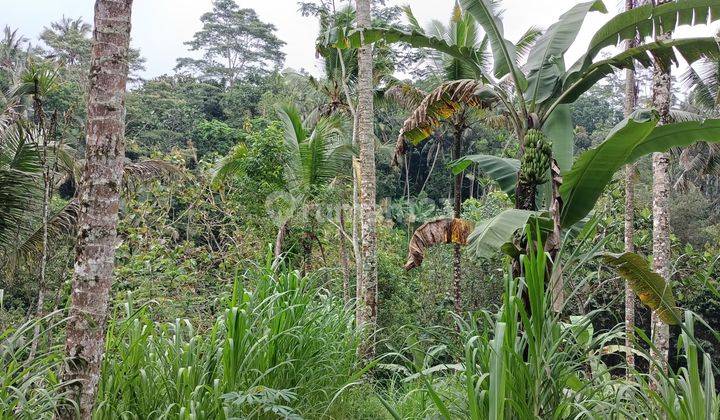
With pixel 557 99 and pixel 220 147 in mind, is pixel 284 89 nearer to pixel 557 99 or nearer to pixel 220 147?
pixel 220 147

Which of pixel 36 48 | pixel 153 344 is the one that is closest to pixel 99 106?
pixel 153 344

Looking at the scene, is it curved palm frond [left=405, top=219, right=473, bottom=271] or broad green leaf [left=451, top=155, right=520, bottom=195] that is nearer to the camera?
broad green leaf [left=451, top=155, right=520, bottom=195]

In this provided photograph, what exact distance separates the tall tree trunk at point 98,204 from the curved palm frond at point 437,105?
3.88 m

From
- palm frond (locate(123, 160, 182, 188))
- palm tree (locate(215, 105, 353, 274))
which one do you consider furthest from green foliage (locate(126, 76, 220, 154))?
palm frond (locate(123, 160, 182, 188))

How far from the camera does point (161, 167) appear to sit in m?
8.53

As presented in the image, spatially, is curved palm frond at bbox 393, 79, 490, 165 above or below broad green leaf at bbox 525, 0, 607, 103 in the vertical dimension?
below

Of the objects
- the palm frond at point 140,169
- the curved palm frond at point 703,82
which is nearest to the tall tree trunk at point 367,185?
the palm frond at point 140,169

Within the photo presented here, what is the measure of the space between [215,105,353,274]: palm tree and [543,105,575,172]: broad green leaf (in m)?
6.33

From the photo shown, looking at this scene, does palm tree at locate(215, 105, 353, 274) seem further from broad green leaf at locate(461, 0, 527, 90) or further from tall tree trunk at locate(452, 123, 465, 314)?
broad green leaf at locate(461, 0, 527, 90)

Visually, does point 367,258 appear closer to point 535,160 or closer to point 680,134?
point 535,160

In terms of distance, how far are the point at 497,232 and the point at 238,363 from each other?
2.08 metres

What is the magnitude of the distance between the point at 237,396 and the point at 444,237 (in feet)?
22.6

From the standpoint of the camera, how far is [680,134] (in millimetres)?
4836

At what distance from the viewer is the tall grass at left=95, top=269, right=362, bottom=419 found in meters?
3.05
